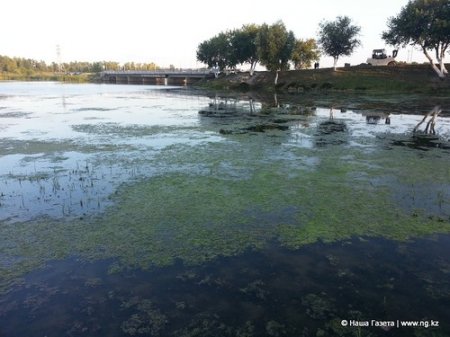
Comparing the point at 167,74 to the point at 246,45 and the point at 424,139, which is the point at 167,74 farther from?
the point at 424,139

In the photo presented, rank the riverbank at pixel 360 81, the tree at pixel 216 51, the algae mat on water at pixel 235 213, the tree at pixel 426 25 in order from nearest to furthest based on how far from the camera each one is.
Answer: the algae mat on water at pixel 235 213, the tree at pixel 426 25, the riverbank at pixel 360 81, the tree at pixel 216 51

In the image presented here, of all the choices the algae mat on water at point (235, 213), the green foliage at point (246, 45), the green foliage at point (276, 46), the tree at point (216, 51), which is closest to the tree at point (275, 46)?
the green foliage at point (276, 46)

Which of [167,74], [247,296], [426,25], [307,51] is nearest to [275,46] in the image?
[307,51]

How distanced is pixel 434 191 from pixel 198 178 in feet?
29.0

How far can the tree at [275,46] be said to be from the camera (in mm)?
72250

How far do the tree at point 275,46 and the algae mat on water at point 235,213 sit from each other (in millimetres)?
60909

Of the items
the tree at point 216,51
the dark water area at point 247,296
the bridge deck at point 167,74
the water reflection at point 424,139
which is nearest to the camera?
the dark water area at point 247,296

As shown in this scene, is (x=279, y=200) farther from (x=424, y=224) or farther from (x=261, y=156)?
(x=261, y=156)

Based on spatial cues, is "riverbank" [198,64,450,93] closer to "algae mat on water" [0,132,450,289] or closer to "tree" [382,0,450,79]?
"tree" [382,0,450,79]

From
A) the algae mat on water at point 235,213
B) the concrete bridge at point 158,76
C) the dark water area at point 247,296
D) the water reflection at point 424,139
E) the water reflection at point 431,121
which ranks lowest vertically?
the dark water area at point 247,296

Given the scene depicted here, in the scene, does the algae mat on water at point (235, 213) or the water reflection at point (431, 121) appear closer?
the algae mat on water at point (235, 213)

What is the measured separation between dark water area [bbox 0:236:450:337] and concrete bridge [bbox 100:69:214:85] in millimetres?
114128

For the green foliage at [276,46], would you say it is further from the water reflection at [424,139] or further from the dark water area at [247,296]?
the dark water area at [247,296]

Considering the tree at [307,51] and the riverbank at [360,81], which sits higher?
the tree at [307,51]
